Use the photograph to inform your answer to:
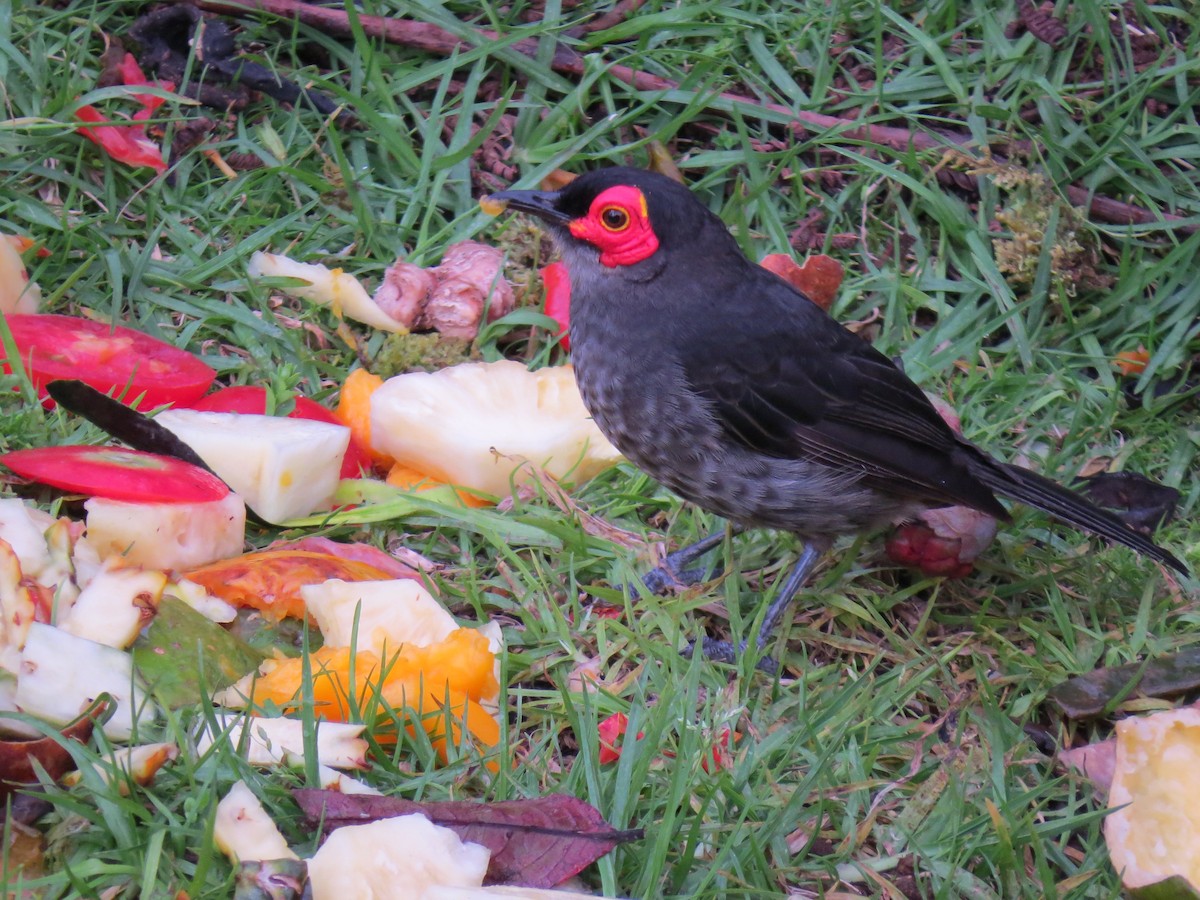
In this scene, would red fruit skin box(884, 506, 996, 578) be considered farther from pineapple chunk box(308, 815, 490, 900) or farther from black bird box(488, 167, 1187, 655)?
pineapple chunk box(308, 815, 490, 900)

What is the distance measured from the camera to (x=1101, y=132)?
5.14 meters

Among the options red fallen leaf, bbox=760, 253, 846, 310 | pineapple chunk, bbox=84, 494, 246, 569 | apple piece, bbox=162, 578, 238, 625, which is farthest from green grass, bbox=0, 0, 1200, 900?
pineapple chunk, bbox=84, 494, 246, 569

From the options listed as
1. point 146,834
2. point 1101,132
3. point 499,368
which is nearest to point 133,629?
point 146,834

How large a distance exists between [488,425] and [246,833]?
6.13 ft

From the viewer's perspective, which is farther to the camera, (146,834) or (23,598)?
(23,598)

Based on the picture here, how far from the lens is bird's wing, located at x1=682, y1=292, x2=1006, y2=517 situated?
145 inches

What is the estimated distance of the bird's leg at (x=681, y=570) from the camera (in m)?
3.85

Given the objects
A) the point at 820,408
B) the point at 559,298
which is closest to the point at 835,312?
the point at 559,298

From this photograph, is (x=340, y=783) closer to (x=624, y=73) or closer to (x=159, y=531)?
(x=159, y=531)

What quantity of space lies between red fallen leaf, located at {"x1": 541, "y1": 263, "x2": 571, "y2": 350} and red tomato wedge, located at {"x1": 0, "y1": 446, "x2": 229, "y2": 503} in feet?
5.08

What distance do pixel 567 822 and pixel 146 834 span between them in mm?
817

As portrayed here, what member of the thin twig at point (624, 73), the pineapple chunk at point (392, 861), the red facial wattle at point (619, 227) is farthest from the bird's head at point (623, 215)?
the pineapple chunk at point (392, 861)

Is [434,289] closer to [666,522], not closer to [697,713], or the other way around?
[666,522]

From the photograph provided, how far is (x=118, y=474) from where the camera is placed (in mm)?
3361
